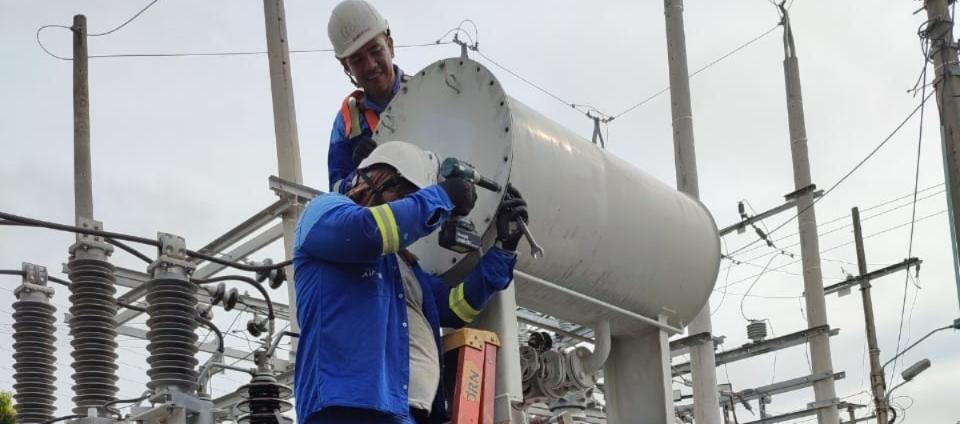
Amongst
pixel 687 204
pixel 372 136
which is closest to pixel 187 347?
pixel 372 136

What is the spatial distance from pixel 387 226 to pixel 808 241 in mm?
17400

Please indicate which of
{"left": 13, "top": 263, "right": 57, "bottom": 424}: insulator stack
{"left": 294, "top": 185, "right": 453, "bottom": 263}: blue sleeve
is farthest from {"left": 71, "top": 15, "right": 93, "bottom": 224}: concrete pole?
{"left": 294, "top": 185, "right": 453, "bottom": 263}: blue sleeve

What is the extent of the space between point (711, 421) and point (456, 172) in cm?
851

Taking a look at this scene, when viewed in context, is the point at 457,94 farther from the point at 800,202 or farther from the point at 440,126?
the point at 800,202

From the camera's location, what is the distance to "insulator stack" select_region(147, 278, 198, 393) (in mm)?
5832

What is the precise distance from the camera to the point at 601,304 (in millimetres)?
5184

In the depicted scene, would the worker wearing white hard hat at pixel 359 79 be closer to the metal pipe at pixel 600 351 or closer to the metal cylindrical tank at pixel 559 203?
the metal cylindrical tank at pixel 559 203

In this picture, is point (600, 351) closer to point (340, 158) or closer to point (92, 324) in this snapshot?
point (340, 158)

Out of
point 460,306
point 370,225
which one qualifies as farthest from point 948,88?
point 370,225

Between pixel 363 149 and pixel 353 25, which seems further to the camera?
pixel 363 149

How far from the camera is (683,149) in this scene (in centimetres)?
1393

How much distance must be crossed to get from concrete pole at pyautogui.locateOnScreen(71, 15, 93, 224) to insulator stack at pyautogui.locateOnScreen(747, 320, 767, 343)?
1157 centimetres

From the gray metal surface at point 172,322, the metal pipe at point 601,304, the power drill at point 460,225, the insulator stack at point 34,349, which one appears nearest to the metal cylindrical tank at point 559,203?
the metal pipe at point 601,304

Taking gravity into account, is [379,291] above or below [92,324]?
below
